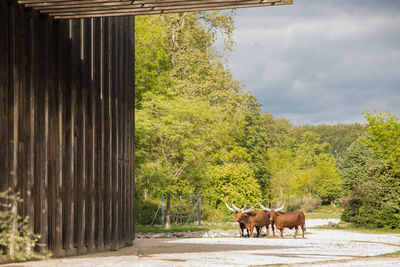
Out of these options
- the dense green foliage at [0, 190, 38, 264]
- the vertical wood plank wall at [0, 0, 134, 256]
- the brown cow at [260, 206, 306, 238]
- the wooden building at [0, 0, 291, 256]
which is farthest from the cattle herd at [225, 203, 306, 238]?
the dense green foliage at [0, 190, 38, 264]

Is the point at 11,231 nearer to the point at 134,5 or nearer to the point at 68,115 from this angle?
the point at 134,5

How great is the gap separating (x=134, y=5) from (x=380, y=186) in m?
16.1

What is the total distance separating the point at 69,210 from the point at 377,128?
16.6 metres

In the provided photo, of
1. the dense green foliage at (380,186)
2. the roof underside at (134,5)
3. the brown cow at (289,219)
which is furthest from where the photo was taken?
the dense green foliage at (380,186)

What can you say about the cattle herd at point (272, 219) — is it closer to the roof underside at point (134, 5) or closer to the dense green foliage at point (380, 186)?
the dense green foliage at point (380, 186)

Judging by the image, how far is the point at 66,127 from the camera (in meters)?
10.6

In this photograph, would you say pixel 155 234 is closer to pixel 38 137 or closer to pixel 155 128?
pixel 155 128

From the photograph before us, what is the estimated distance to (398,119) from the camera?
2348 centimetres

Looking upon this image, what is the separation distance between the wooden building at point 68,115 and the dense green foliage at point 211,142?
956 centimetres

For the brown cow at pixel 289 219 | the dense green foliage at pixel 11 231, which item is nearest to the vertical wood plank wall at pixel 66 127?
the dense green foliage at pixel 11 231

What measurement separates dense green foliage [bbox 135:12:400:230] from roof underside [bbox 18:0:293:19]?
511 inches

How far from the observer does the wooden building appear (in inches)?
356

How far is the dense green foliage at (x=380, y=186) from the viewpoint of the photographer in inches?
861

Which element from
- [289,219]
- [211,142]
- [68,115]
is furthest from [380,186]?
[68,115]
